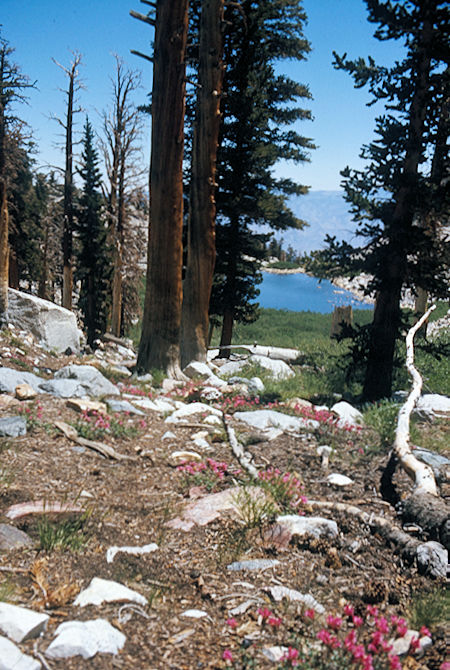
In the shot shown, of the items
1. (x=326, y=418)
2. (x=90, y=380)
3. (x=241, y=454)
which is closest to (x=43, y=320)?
(x=90, y=380)

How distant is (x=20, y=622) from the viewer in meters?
2.27

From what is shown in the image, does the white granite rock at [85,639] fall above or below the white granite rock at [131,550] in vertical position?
above

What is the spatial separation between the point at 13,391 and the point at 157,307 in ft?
11.9

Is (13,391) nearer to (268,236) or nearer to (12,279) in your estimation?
(268,236)

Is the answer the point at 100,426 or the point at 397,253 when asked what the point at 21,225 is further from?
the point at 100,426

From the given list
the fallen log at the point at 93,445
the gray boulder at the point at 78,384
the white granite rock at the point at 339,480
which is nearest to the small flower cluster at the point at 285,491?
the white granite rock at the point at 339,480

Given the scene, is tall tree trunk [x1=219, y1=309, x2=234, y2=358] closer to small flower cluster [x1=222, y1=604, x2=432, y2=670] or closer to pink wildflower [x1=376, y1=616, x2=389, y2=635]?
small flower cluster [x1=222, y1=604, x2=432, y2=670]

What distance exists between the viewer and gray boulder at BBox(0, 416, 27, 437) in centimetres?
481

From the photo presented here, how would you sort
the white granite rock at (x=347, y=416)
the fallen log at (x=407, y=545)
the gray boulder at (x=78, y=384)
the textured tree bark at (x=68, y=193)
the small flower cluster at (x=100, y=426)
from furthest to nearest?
the textured tree bark at (x=68, y=193) < the white granite rock at (x=347, y=416) < the gray boulder at (x=78, y=384) < the small flower cluster at (x=100, y=426) < the fallen log at (x=407, y=545)

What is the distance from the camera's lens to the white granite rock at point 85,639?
7.22 feet

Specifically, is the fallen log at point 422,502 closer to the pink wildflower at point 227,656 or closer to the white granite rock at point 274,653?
the white granite rock at point 274,653

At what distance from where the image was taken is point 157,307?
9.27m

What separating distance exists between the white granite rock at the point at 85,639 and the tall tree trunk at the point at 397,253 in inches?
286

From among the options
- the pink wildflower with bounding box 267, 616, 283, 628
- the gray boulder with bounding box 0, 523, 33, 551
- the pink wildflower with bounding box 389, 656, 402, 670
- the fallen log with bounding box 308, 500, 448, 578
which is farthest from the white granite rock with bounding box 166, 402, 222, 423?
the pink wildflower with bounding box 389, 656, 402, 670
